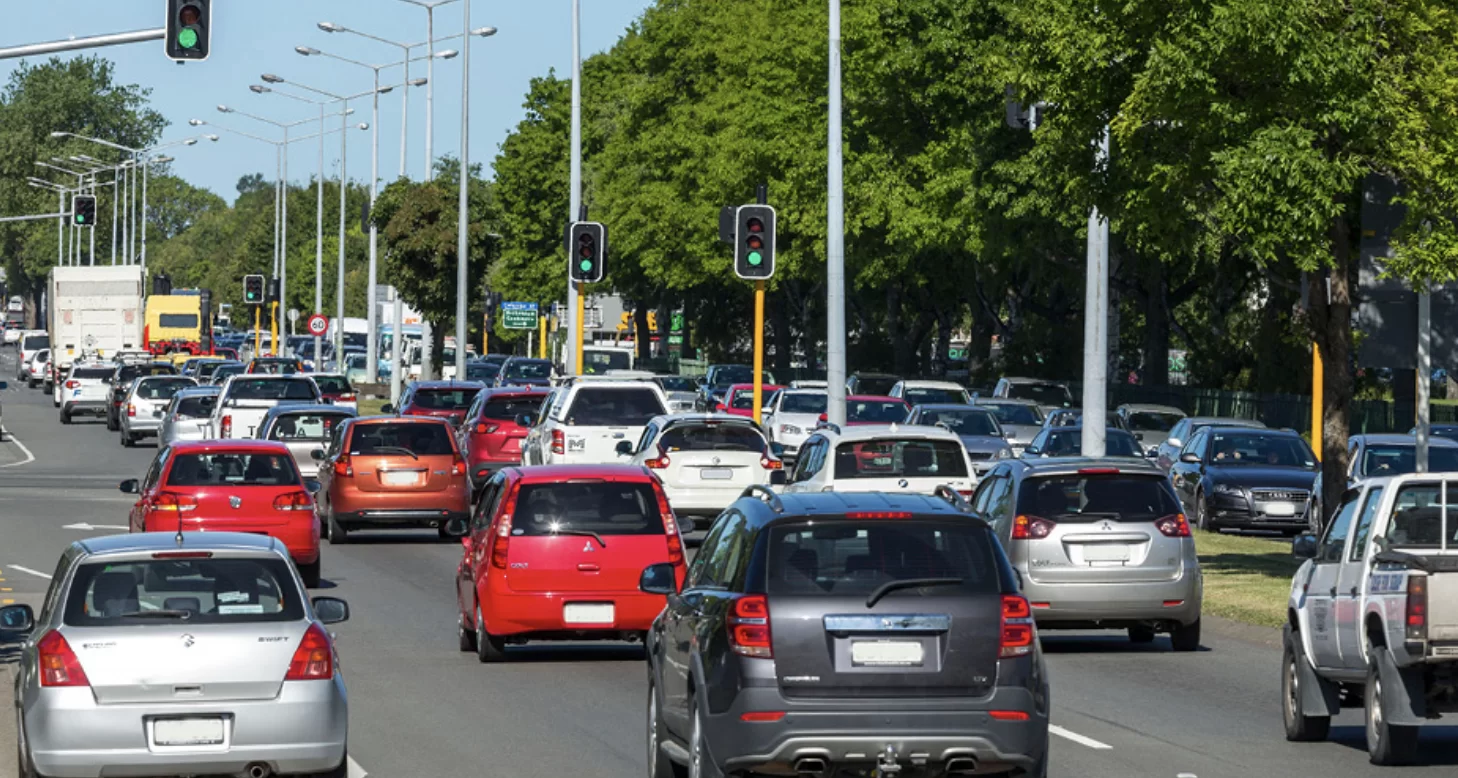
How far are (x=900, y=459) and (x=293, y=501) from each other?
634cm

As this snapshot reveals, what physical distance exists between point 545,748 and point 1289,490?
22945 mm

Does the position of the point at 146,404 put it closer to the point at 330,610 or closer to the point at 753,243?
the point at 753,243

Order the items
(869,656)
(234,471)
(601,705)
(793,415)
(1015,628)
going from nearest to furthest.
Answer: (869,656) < (1015,628) < (601,705) < (234,471) < (793,415)

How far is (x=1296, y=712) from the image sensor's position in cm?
1515

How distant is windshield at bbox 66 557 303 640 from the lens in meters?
11.8

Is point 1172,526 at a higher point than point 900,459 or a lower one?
lower

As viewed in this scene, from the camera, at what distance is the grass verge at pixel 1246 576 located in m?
23.4

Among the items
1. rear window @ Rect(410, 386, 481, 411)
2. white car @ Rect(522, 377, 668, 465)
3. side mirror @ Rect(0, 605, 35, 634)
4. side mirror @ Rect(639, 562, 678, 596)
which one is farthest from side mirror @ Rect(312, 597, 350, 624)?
rear window @ Rect(410, 386, 481, 411)

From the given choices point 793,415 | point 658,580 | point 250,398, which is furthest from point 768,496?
point 250,398

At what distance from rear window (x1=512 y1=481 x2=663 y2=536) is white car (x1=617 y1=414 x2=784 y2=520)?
10.8 metres

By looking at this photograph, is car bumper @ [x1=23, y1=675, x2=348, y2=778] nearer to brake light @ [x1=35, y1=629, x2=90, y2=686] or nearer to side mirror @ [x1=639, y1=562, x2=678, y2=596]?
brake light @ [x1=35, y1=629, x2=90, y2=686]

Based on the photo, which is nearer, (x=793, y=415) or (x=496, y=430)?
(x=496, y=430)

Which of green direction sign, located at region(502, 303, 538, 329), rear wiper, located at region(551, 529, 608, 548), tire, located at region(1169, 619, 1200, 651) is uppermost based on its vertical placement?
green direction sign, located at region(502, 303, 538, 329)

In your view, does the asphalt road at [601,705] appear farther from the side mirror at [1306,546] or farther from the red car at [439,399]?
the red car at [439,399]
